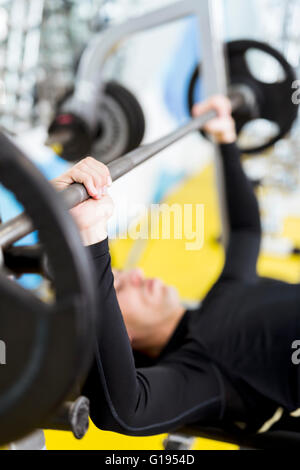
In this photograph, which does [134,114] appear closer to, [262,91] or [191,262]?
[262,91]

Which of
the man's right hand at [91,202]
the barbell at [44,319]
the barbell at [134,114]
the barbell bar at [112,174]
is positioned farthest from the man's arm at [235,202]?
the barbell at [44,319]

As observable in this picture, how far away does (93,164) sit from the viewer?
0.55 m

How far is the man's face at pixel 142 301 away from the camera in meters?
0.93

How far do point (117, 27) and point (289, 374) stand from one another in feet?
4.11

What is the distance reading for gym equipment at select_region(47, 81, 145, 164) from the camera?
143 cm

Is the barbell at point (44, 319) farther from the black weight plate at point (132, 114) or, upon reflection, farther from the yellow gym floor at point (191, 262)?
the yellow gym floor at point (191, 262)

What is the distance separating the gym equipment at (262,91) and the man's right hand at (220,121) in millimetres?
178

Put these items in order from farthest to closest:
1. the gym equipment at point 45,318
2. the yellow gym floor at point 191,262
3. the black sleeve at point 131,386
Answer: the yellow gym floor at point 191,262 < the black sleeve at point 131,386 < the gym equipment at point 45,318

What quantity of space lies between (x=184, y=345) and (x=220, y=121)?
2.20ft

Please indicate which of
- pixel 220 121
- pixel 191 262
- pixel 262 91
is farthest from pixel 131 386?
pixel 191 262

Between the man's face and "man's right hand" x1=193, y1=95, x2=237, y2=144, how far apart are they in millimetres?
503

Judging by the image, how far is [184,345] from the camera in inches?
36.9

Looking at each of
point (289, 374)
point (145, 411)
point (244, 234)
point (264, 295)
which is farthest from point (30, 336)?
point (244, 234)
